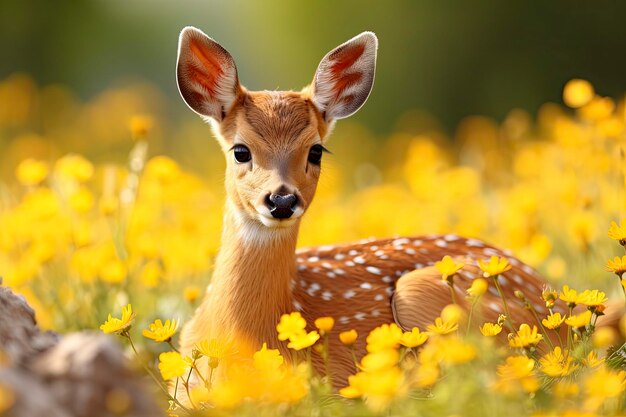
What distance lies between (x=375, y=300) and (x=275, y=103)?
2.93 ft

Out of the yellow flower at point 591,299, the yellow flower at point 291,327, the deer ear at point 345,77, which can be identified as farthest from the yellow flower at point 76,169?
the yellow flower at point 591,299

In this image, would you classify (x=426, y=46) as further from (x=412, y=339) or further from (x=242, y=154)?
(x=412, y=339)

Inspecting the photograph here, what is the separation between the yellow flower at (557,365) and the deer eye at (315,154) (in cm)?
123

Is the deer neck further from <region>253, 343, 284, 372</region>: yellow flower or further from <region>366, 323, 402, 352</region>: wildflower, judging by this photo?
<region>366, 323, 402, 352</region>: wildflower

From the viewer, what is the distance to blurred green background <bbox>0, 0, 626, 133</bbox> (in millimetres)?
9414

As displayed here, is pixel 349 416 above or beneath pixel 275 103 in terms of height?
beneath

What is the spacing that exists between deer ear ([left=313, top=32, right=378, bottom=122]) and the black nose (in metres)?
0.74

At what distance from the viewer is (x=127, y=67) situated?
46.1 feet

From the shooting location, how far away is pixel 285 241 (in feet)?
12.7

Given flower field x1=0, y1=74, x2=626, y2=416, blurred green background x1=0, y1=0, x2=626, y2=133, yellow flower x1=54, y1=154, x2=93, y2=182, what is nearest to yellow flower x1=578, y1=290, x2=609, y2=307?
flower field x1=0, y1=74, x2=626, y2=416

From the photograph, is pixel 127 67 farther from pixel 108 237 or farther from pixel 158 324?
pixel 158 324

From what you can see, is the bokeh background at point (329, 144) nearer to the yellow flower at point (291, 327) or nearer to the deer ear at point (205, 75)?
the deer ear at point (205, 75)

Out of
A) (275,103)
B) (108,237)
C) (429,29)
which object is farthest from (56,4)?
(275,103)

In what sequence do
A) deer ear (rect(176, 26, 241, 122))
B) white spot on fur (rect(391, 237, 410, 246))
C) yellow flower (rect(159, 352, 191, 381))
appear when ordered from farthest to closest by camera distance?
white spot on fur (rect(391, 237, 410, 246)), deer ear (rect(176, 26, 241, 122)), yellow flower (rect(159, 352, 191, 381))
